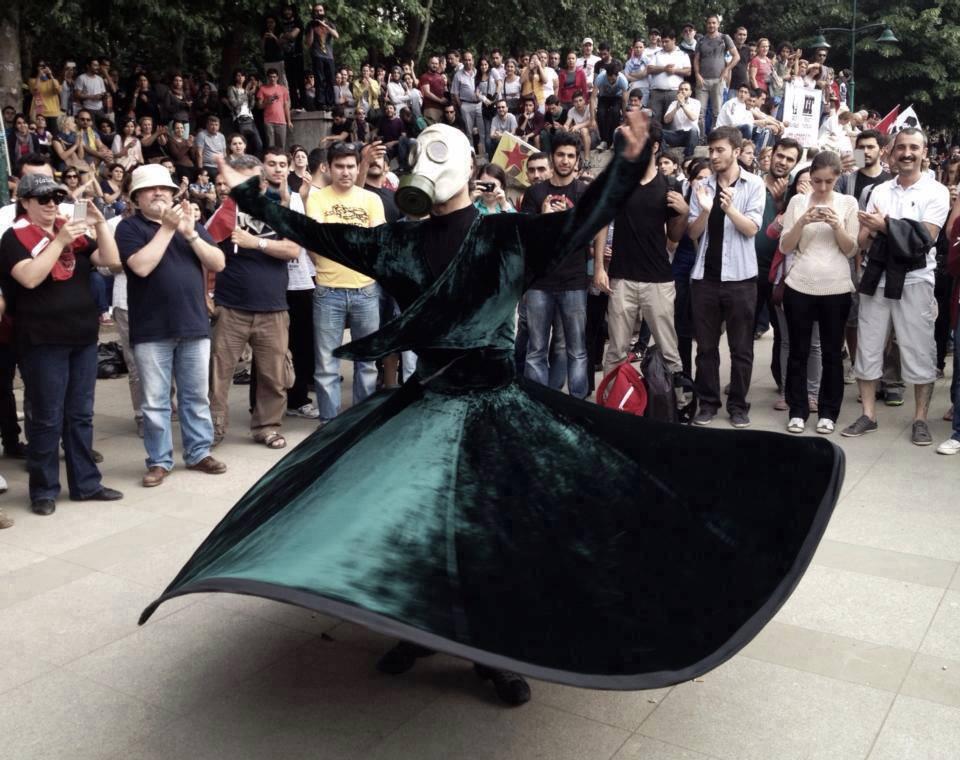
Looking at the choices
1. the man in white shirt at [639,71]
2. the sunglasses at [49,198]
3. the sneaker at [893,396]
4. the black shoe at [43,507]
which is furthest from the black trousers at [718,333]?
the man in white shirt at [639,71]

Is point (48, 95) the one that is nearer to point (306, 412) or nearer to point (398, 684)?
point (306, 412)

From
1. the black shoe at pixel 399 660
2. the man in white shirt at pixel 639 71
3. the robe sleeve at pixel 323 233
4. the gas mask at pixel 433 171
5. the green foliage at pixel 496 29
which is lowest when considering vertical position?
the black shoe at pixel 399 660

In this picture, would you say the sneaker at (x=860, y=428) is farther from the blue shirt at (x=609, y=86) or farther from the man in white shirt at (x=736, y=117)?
the blue shirt at (x=609, y=86)

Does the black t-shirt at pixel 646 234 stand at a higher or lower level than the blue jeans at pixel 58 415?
higher

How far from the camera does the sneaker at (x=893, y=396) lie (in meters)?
8.11

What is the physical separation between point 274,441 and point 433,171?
3.96 meters

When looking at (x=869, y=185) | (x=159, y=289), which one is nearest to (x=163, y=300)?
(x=159, y=289)

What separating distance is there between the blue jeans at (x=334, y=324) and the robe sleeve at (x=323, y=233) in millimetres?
3402

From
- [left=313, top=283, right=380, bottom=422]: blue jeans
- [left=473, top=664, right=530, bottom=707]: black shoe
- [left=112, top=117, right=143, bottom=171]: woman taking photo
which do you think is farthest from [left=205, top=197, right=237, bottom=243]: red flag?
[left=112, top=117, right=143, bottom=171]: woman taking photo

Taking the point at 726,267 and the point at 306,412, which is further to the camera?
the point at 306,412

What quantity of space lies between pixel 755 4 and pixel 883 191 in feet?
110

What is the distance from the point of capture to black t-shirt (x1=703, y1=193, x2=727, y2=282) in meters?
7.40

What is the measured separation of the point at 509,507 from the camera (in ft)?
10.2

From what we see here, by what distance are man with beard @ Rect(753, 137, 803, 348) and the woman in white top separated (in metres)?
0.90
